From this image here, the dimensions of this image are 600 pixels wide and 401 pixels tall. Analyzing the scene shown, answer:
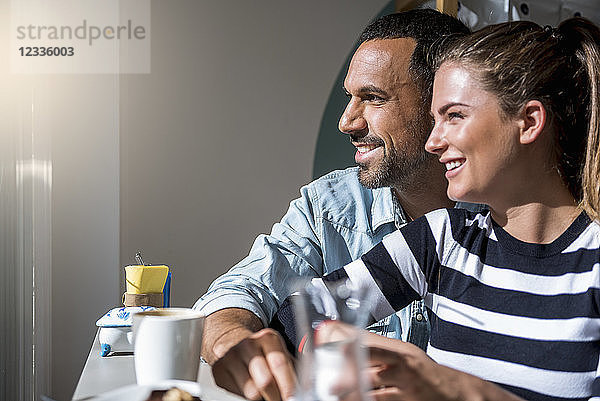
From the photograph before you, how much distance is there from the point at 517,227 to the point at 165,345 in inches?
22.4

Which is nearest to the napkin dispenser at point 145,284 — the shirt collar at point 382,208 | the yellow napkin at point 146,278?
the yellow napkin at point 146,278

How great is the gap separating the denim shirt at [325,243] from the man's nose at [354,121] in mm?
107

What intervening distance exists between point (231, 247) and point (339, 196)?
52.6 inches

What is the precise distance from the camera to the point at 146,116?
2.75 meters

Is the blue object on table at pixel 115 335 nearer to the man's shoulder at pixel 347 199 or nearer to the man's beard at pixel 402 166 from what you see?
the man's shoulder at pixel 347 199

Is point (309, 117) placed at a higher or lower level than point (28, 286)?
higher

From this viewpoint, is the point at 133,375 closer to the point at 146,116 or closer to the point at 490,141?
the point at 490,141

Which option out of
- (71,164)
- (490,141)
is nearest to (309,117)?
(71,164)

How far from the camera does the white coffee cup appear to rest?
0.79 metres

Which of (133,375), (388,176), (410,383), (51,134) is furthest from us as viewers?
(51,134)

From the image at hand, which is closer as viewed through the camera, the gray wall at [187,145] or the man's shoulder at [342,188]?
the man's shoulder at [342,188]

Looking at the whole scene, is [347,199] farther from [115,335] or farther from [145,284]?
[115,335]

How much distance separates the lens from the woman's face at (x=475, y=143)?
3.46ft

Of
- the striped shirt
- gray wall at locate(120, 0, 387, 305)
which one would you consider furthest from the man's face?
gray wall at locate(120, 0, 387, 305)
